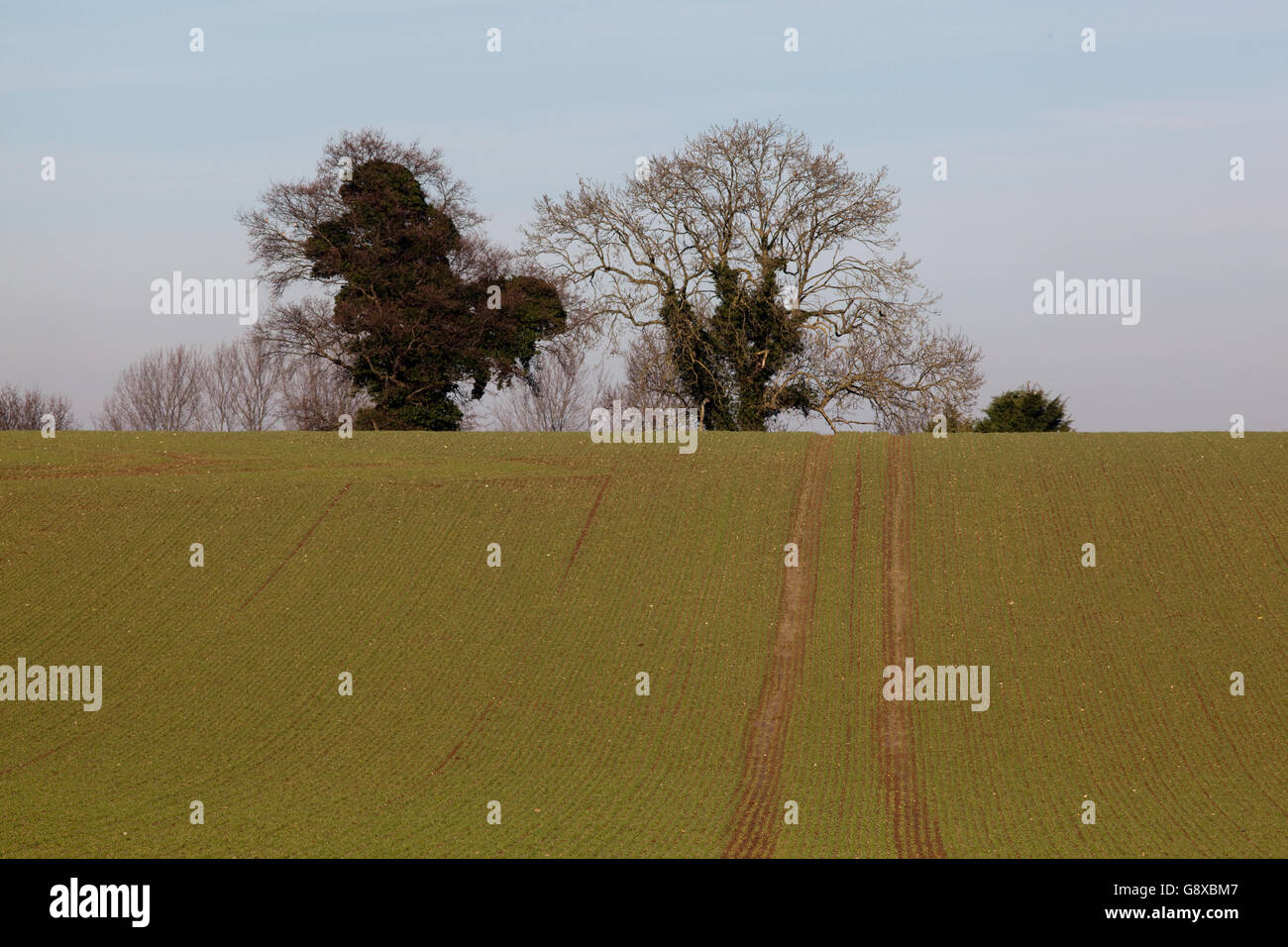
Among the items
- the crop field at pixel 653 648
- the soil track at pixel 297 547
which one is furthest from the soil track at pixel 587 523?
the soil track at pixel 297 547

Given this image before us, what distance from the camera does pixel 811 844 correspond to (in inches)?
779

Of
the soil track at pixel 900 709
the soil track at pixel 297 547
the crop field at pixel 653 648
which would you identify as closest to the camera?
the soil track at pixel 900 709

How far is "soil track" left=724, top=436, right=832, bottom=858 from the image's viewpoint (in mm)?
20828

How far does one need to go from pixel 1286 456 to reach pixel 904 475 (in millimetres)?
11724

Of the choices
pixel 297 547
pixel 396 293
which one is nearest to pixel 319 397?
pixel 396 293

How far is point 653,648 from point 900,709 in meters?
5.95

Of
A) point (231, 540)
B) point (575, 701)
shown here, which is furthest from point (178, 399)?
point (575, 701)

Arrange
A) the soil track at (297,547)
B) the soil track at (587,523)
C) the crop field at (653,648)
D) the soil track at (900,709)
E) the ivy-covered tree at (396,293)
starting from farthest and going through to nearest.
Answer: the ivy-covered tree at (396,293)
the soil track at (587,523)
the soil track at (297,547)
the crop field at (653,648)
the soil track at (900,709)

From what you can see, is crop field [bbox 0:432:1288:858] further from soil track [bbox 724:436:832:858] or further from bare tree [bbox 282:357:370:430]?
bare tree [bbox 282:357:370:430]

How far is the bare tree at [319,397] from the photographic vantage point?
221 feet

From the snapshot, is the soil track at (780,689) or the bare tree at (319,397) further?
the bare tree at (319,397)

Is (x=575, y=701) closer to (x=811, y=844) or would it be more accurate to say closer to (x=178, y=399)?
(x=811, y=844)

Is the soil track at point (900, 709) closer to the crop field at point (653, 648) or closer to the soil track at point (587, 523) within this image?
the crop field at point (653, 648)

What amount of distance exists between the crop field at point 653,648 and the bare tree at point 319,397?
2476 centimetres
